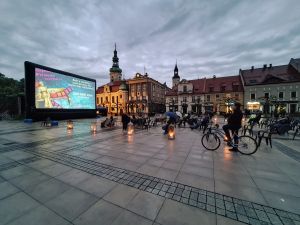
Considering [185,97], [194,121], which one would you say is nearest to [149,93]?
[185,97]

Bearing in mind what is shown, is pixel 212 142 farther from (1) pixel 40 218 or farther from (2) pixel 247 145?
(1) pixel 40 218

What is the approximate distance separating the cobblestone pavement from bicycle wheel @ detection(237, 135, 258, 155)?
0.27 metres

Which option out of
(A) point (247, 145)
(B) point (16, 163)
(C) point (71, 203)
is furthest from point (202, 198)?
(B) point (16, 163)

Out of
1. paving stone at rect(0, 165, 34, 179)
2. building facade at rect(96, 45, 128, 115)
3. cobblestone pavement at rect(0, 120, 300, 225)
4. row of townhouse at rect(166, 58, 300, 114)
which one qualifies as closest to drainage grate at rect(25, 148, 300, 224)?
cobblestone pavement at rect(0, 120, 300, 225)

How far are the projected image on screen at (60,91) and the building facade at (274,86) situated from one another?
38196 mm

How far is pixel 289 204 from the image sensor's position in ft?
8.78

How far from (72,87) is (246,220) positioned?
28.9m

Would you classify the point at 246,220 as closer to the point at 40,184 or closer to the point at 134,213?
the point at 134,213

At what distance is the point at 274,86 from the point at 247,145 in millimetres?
40333

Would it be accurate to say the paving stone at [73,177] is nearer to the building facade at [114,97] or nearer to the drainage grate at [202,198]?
the drainage grate at [202,198]

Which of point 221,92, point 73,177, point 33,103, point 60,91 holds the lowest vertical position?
point 73,177

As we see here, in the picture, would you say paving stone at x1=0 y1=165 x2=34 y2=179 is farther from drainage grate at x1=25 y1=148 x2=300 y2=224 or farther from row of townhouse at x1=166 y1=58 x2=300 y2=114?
row of townhouse at x1=166 y1=58 x2=300 y2=114

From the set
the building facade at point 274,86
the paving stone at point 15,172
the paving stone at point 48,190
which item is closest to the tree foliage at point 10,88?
the paving stone at point 15,172

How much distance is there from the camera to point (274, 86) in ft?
113
